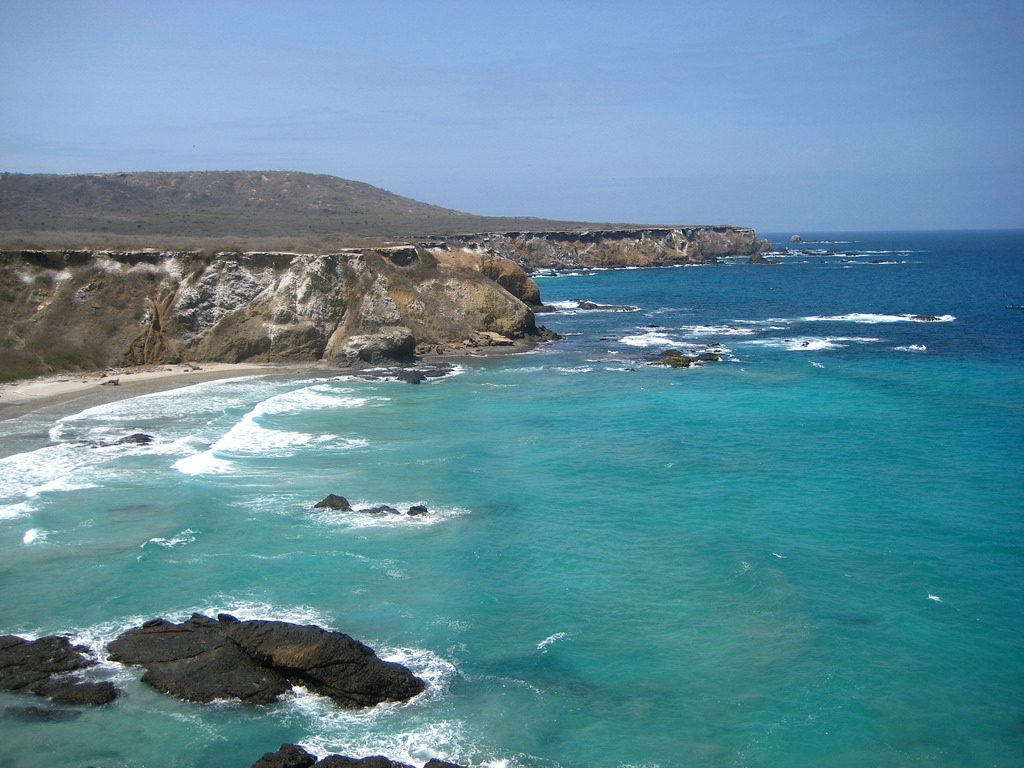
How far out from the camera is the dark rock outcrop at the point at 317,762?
13688 millimetres

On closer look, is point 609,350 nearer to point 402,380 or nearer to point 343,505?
point 402,380

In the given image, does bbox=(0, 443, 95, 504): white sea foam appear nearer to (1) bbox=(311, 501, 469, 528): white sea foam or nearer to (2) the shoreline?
(2) the shoreline

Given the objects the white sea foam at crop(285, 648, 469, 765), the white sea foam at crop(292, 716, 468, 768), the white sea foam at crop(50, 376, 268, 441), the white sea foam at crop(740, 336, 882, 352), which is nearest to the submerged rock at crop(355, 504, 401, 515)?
the white sea foam at crop(285, 648, 469, 765)

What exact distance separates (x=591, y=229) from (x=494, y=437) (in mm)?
116236

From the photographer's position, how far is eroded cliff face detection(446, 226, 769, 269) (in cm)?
12988

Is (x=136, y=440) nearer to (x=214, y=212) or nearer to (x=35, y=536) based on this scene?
(x=35, y=536)

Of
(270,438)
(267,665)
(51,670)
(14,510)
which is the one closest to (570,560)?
(267,665)

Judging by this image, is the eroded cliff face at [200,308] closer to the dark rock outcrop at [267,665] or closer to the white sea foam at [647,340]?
the white sea foam at [647,340]

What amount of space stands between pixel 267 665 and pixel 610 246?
129180 mm

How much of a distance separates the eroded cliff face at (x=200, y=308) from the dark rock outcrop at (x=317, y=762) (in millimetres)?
37694

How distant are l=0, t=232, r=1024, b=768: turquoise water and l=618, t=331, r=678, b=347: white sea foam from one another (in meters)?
14.6

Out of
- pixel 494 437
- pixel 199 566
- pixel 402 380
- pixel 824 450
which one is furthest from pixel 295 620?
pixel 402 380

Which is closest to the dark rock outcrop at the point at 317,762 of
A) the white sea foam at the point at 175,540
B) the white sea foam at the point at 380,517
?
the white sea foam at the point at 175,540

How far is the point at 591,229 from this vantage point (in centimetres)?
14675
